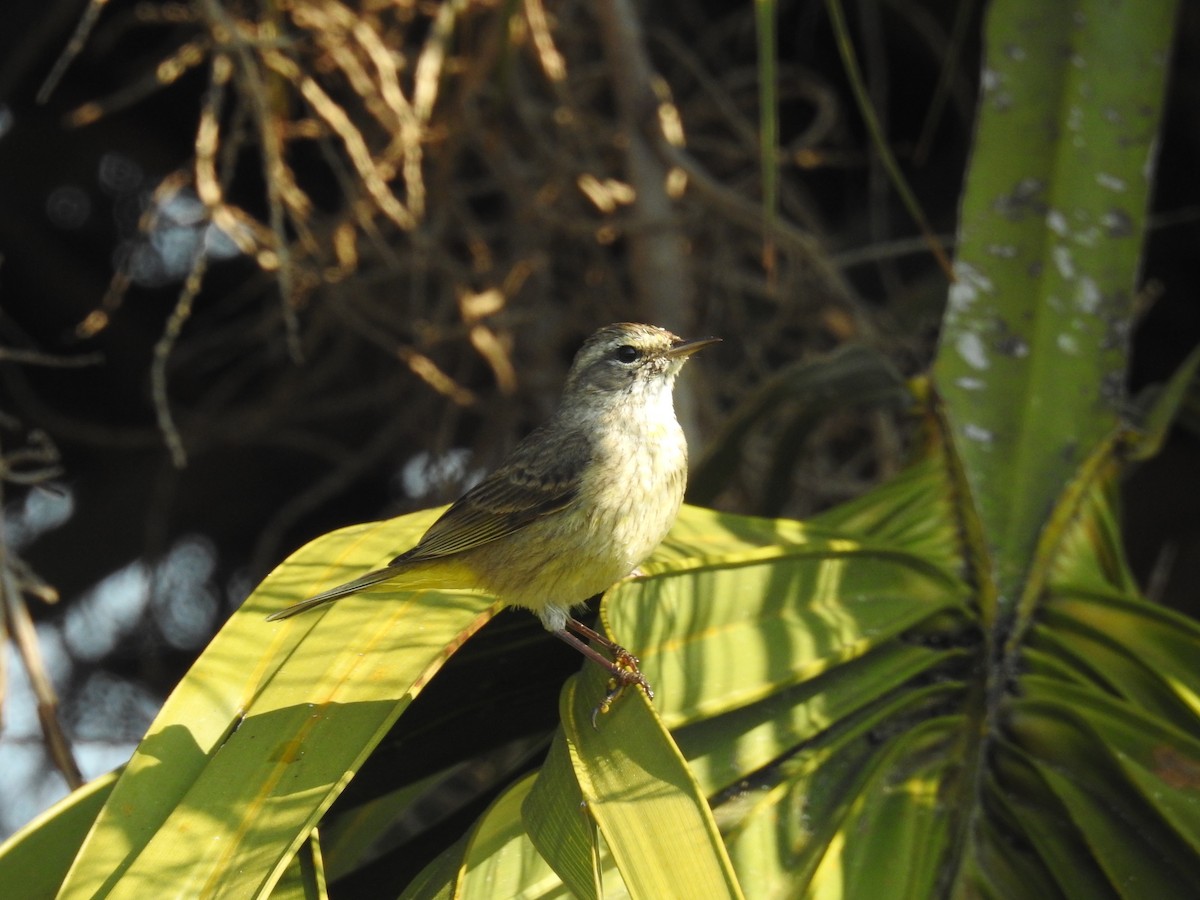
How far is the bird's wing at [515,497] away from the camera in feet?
9.30

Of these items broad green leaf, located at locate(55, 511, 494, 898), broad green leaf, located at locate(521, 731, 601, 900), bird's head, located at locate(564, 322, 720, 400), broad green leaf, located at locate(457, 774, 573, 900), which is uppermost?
bird's head, located at locate(564, 322, 720, 400)

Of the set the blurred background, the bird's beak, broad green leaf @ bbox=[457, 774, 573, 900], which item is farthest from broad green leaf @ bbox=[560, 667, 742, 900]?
the blurred background

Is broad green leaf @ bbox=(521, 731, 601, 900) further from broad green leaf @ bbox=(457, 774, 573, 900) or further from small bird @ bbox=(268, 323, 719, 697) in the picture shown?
small bird @ bbox=(268, 323, 719, 697)

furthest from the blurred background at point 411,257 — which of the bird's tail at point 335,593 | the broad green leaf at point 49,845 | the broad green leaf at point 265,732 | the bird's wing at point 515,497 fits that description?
the broad green leaf at point 49,845

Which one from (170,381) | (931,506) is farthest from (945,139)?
(170,381)

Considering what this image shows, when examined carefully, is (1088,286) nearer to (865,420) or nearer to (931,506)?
(931,506)

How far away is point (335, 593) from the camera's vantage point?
2252 mm

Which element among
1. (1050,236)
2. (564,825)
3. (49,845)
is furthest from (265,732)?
(1050,236)

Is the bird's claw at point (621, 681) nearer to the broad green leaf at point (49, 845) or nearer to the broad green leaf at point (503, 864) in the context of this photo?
the broad green leaf at point (503, 864)

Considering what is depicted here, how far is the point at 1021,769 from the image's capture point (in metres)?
2.29

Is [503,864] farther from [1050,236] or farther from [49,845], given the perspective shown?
[1050,236]

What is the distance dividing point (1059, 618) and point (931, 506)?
370 mm

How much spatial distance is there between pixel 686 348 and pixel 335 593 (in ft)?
3.98

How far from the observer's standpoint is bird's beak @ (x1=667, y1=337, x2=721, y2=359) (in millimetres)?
3054
